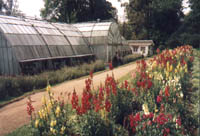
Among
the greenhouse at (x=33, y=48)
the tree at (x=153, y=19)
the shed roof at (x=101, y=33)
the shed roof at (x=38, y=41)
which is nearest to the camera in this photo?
the greenhouse at (x=33, y=48)

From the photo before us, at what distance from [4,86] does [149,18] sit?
3566cm

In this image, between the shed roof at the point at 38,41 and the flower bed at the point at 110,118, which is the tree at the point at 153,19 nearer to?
the shed roof at the point at 38,41

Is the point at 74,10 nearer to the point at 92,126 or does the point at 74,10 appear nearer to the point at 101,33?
the point at 101,33

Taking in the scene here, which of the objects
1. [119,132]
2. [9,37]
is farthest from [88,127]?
[9,37]

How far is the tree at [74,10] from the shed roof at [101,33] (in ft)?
51.0

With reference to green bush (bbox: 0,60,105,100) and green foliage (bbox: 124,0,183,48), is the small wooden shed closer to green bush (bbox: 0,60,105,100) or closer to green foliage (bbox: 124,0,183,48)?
green foliage (bbox: 124,0,183,48)

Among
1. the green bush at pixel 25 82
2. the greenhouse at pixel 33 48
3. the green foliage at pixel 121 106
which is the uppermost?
the greenhouse at pixel 33 48

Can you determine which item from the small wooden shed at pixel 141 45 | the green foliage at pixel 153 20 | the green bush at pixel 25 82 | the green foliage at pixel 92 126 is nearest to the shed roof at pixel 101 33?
the green bush at pixel 25 82

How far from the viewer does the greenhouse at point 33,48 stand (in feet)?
39.2

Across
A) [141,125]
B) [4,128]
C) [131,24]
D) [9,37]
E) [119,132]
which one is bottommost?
[4,128]

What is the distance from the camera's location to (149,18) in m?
38.8

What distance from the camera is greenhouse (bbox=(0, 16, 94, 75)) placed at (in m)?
12.0

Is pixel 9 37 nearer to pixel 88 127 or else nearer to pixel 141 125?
pixel 88 127

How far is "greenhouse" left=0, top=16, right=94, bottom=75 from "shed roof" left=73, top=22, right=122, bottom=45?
2.37 meters
